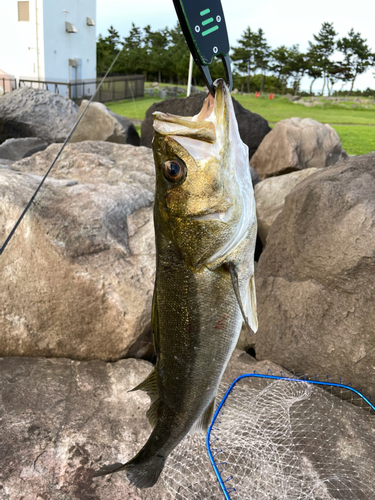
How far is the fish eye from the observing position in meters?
1.39

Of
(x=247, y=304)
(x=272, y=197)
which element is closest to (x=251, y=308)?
(x=247, y=304)

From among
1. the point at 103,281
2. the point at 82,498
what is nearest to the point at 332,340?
the point at 103,281

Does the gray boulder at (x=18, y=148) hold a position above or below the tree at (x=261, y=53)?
below

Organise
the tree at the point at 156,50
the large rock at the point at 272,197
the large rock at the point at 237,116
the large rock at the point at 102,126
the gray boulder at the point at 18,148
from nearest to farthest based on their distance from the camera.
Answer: the large rock at the point at 272,197, the gray boulder at the point at 18,148, the large rock at the point at 237,116, the large rock at the point at 102,126, the tree at the point at 156,50

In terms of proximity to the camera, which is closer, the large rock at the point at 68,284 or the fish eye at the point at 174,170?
the fish eye at the point at 174,170

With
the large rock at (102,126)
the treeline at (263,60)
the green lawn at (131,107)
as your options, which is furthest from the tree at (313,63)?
the large rock at (102,126)

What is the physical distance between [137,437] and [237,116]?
770 cm

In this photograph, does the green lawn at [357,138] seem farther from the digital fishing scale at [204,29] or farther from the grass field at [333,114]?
the digital fishing scale at [204,29]

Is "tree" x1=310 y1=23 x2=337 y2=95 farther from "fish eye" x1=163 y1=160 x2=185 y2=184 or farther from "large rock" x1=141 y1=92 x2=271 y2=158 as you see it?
"fish eye" x1=163 y1=160 x2=185 y2=184

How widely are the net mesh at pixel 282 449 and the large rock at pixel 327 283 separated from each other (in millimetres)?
334

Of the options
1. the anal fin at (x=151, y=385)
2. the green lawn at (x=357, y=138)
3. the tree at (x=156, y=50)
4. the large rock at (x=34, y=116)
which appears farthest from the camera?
the tree at (x=156, y=50)

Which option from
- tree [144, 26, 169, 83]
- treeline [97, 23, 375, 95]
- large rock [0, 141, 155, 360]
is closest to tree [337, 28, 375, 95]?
treeline [97, 23, 375, 95]

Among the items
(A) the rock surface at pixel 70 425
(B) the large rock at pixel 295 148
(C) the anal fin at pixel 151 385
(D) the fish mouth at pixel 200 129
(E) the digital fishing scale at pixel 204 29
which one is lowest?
(A) the rock surface at pixel 70 425

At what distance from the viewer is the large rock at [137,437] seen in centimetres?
267
